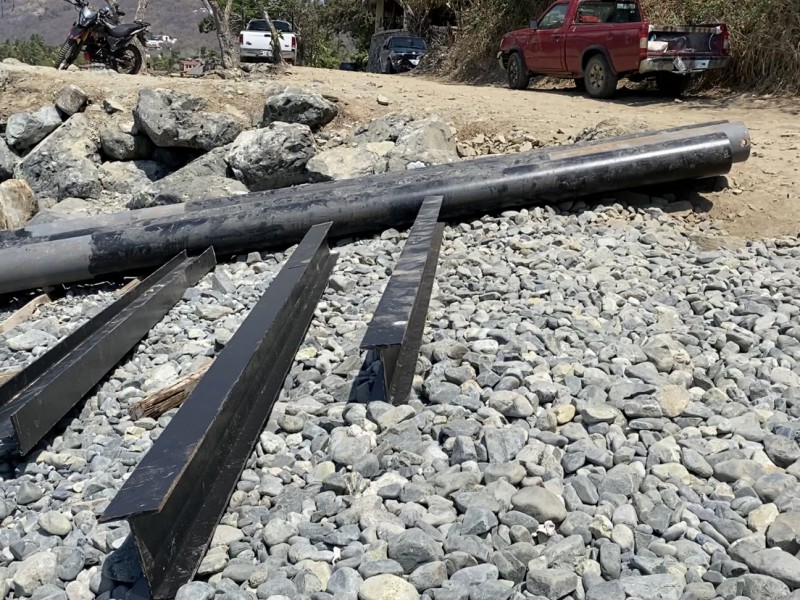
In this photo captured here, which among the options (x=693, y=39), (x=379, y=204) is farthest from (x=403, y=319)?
(x=693, y=39)

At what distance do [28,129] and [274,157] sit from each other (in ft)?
17.1

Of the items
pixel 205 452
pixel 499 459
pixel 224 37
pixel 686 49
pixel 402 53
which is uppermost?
pixel 224 37

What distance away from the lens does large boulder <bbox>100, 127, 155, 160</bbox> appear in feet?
36.0

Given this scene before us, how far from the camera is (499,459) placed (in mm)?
2980

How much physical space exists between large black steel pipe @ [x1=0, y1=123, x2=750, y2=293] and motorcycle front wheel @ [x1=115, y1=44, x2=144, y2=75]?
1023cm

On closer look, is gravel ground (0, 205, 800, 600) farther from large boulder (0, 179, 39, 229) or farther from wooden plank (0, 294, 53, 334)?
large boulder (0, 179, 39, 229)

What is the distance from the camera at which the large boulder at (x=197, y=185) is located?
8.25 meters

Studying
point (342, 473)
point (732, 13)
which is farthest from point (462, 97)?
point (342, 473)

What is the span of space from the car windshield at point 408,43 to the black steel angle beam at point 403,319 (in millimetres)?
19425

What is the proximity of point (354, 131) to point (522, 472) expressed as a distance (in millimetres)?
7314

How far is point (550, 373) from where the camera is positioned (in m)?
3.67

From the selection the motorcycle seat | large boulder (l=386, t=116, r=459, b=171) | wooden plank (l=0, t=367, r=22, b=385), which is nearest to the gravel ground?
wooden plank (l=0, t=367, r=22, b=385)

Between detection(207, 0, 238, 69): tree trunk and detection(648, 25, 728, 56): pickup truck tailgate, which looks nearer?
detection(648, 25, 728, 56): pickup truck tailgate

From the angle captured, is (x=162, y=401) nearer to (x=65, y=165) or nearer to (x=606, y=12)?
(x=65, y=165)
